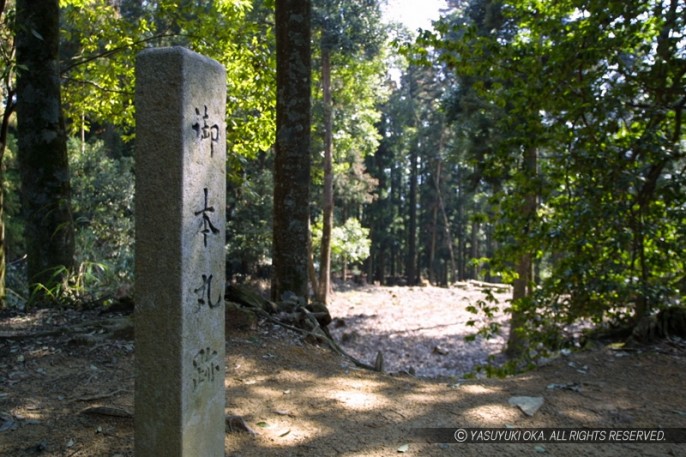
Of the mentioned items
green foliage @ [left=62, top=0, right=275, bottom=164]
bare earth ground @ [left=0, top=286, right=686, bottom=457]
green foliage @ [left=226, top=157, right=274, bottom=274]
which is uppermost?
green foliage @ [left=62, top=0, right=275, bottom=164]

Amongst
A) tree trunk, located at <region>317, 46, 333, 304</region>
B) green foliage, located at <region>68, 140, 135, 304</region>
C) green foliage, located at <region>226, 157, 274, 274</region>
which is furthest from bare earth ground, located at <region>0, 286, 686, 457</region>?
green foliage, located at <region>226, 157, 274, 274</region>

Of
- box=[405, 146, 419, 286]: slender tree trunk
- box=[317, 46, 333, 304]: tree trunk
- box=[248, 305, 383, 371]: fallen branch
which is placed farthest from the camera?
box=[405, 146, 419, 286]: slender tree trunk

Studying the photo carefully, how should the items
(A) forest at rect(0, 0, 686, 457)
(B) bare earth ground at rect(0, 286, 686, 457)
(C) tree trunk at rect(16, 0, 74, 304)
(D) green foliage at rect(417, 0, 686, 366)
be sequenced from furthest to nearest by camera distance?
(C) tree trunk at rect(16, 0, 74, 304) → (D) green foliage at rect(417, 0, 686, 366) → (A) forest at rect(0, 0, 686, 457) → (B) bare earth ground at rect(0, 286, 686, 457)

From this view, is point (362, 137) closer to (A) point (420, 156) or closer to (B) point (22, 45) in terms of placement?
(B) point (22, 45)

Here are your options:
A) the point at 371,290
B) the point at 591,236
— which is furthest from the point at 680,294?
the point at 371,290

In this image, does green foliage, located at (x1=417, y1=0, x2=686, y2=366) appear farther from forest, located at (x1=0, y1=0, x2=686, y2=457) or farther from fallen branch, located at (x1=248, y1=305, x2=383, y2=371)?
fallen branch, located at (x1=248, y1=305, x2=383, y2=371)

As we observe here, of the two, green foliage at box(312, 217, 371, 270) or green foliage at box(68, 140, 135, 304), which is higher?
green foliage at box(68, 140, 135, 304)

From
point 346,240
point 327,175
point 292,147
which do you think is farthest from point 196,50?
point 346,240

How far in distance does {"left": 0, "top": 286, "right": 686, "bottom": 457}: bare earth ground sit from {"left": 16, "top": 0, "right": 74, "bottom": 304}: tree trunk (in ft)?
A: 2.98

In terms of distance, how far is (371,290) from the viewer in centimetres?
2594

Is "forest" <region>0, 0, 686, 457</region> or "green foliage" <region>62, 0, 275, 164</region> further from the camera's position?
"green foliage" <region>62, 0, 275, 164</region>

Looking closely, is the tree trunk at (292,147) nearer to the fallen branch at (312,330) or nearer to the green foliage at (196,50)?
the fallen branch at (312,330)

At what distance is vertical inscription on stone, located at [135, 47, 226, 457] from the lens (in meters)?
2.44

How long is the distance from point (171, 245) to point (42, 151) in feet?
16.0
